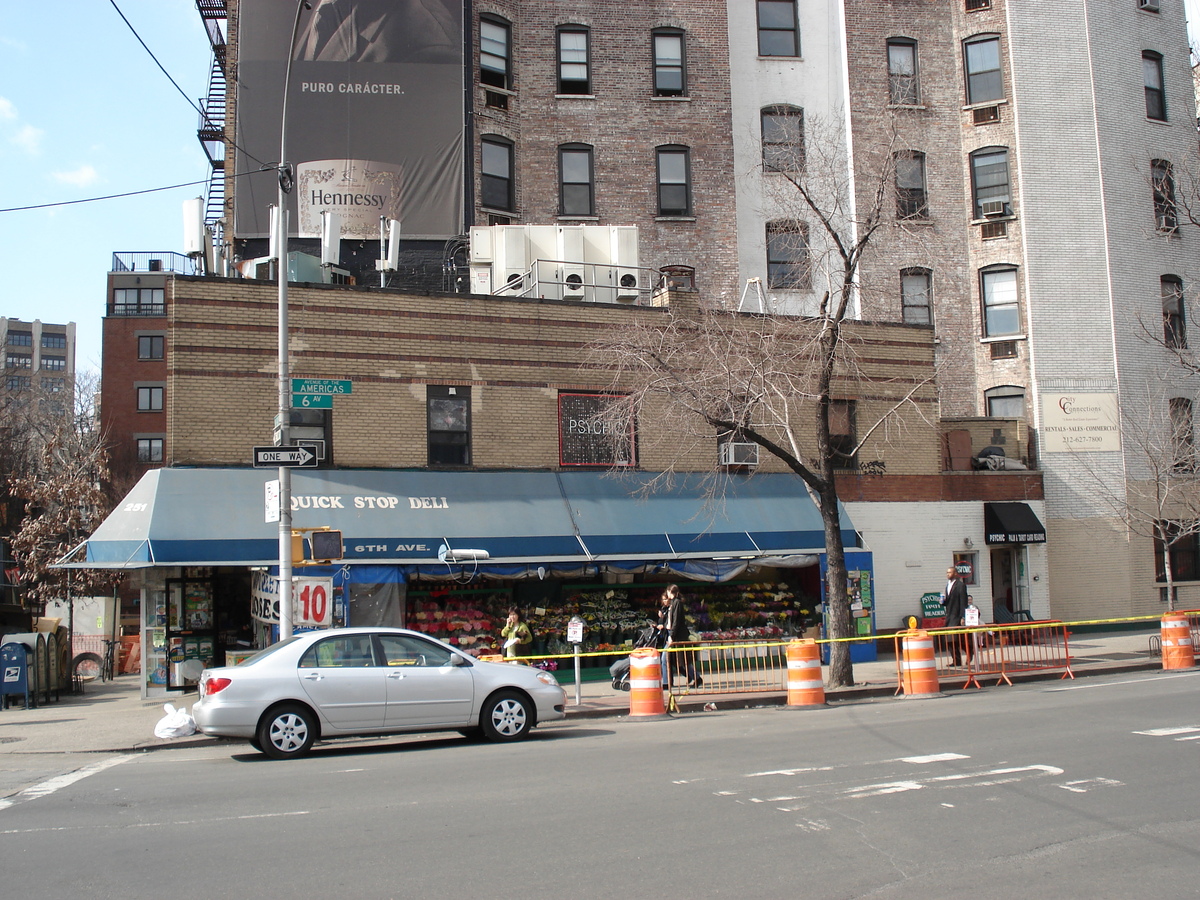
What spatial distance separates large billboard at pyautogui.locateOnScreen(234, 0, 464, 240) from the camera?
24953mm

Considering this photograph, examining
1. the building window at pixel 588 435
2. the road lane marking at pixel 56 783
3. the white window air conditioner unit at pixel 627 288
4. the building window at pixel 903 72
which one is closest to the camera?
the road lane marking at pixel 56 783

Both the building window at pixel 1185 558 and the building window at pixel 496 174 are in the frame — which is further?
the building window at pixel 1185 558

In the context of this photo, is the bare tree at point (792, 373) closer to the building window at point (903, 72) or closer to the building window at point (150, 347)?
the building window at point (903, 72)

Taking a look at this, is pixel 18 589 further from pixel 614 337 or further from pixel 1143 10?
pixel 1143 10

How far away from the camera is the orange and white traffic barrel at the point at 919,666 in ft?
50.8

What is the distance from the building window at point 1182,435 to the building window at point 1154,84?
7.70 meters

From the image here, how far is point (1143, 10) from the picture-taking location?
91.5 feet

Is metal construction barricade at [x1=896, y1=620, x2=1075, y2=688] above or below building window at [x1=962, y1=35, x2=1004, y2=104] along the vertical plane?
below

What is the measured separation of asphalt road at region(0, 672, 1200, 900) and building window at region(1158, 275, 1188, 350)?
58.0 ft

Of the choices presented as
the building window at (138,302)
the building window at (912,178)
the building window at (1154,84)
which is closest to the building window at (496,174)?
the building window at (912,178)

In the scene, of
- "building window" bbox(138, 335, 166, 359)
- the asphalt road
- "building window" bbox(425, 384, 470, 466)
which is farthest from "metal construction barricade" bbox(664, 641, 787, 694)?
"building window" bbox(138, 335, 166, 359)

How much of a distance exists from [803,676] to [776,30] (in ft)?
65.5

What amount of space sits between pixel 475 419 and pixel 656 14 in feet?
46.4

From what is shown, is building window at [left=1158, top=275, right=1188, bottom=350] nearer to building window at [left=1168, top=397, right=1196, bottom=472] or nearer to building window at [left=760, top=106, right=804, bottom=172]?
building window at [left=1168, top=397, right=1196, bottom=472]
